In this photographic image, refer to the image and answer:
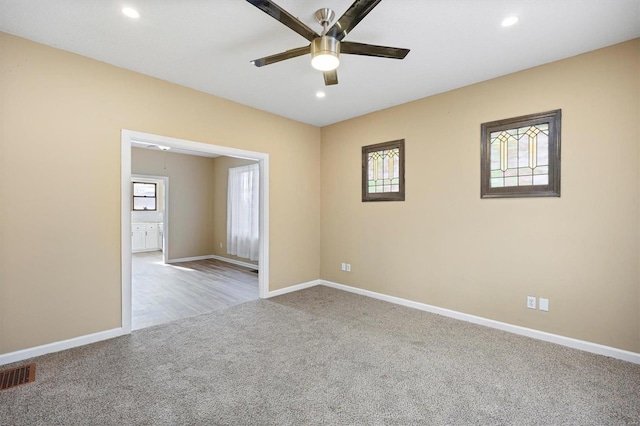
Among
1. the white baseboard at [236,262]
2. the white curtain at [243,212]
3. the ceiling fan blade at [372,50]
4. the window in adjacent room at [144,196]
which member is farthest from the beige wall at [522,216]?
the window in adjacent room at [144,196]

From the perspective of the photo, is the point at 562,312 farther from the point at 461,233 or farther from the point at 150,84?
the point at 150,84

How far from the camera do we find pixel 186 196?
7492 mm

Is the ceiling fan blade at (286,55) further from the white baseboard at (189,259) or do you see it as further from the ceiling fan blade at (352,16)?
the white baseboard at (189,259)

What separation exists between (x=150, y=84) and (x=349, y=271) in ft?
12.1

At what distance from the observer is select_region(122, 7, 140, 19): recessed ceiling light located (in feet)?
7.00

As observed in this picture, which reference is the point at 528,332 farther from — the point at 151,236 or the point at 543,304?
the point at 151,236

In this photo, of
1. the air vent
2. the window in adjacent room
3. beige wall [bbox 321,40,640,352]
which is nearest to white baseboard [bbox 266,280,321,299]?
beige wall [bbox 321,40,640,352]

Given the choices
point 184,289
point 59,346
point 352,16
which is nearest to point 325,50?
point 352,16

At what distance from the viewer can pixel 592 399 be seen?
2045 millimetres

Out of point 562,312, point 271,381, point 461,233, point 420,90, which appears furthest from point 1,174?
point 562,312

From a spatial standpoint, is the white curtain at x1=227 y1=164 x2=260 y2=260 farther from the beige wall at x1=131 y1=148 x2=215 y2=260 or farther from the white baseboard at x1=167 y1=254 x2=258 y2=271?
the beige wall at x1=131 y1=148 x2=215 y2=260

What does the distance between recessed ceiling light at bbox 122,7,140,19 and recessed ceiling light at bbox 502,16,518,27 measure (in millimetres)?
2810

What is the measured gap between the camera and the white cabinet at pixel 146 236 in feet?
28.5

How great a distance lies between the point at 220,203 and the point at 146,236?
3.06 metres
